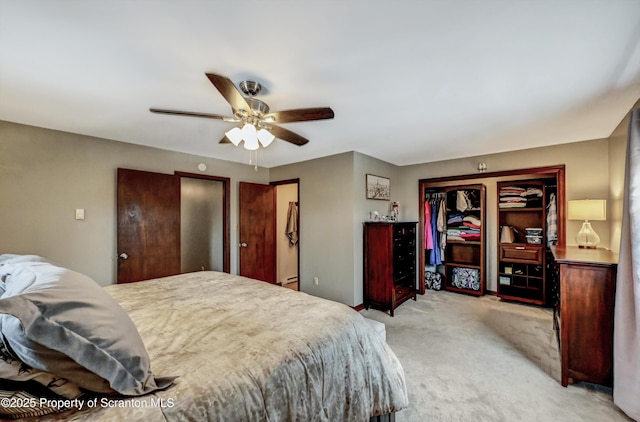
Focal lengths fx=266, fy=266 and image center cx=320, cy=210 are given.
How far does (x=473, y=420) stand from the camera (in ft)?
5.66

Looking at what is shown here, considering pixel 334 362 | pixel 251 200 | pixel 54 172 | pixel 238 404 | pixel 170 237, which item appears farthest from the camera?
pixel 251 200

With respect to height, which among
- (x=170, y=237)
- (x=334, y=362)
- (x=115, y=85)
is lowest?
(x=334, y=362)

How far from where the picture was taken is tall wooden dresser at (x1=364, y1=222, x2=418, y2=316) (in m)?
3.62

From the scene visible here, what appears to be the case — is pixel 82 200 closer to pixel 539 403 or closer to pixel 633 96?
pixel 539 403

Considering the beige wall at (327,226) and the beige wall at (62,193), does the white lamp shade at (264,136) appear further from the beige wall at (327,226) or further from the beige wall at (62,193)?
the beige wall at (62,193)

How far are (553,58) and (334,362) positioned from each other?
6.94 feet

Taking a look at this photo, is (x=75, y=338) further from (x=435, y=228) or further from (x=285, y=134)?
(x=435, y=228)

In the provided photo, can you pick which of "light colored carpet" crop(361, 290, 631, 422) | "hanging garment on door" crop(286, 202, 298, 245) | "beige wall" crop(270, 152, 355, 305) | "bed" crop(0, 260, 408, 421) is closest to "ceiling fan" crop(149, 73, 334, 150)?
"bed" crop(0, 260, 408, 421)

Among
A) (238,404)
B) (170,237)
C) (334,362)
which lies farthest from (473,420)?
(170,237)

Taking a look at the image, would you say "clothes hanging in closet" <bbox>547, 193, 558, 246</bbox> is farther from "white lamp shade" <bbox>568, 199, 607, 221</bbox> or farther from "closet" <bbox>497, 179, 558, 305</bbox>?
"white lamp shade" <bbox>568, 199, 607, 221</bbox>

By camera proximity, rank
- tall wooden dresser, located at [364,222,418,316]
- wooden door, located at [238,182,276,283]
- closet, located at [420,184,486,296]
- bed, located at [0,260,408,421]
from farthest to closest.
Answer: closet, located at [420,184,486,296] < wooden door, located at [238,182,276,283] < tall wooden dresser, located at [364,222,418,316] < bed, located at [0,260,408,421]

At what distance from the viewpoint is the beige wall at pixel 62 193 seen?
2.58 m

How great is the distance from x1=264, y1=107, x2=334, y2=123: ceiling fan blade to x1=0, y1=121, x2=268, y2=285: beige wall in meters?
2.43

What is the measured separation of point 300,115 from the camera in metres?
1.92
